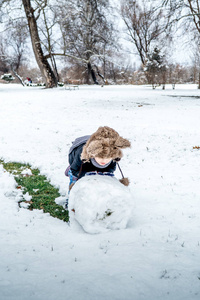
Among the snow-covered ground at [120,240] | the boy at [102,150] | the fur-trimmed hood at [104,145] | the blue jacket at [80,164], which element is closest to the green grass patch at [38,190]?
the snow-covered ground at [120,240]

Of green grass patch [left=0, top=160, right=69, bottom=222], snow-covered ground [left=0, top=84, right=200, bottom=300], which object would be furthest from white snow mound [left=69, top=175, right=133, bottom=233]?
green grass patch [left=0, top=160, right=69, bottom=222]

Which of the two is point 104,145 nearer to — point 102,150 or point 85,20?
point 102,150

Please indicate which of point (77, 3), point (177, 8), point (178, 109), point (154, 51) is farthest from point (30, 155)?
point (154, 51)

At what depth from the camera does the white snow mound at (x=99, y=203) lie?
2787 mm

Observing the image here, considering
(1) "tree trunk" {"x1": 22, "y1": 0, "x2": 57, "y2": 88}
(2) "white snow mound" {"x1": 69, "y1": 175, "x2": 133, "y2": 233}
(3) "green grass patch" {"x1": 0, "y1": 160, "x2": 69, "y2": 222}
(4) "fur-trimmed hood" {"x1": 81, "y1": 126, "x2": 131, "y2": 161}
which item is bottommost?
(3) "green grass patch" {"x1": 0, "y1": 160, "x2": 69, "y2": 222}

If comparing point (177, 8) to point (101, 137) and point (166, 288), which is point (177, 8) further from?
point (166, 288)

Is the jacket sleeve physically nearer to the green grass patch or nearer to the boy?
the boy

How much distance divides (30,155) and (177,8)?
1334 centimetres

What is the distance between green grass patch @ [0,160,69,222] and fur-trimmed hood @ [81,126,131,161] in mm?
1574

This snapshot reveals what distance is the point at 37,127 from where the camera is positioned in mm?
10328

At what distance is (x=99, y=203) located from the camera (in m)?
2.78

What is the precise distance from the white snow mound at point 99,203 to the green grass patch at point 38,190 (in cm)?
89

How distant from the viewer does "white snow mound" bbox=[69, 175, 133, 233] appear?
9.14ft

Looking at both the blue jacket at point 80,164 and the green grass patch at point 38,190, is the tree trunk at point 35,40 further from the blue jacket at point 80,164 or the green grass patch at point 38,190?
the blue jacket at point 80,164
